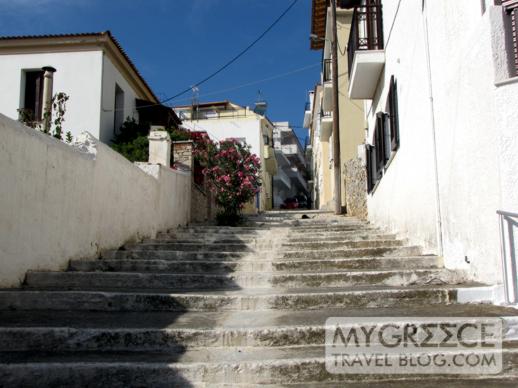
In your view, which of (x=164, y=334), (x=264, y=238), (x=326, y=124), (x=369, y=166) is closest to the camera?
(x=164, y=334)

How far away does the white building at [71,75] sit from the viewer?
1531 cm

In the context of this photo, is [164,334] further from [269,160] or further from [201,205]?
[269,160]

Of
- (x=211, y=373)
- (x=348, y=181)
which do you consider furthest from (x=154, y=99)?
(x=211, y=373)

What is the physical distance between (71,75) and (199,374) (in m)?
14.0

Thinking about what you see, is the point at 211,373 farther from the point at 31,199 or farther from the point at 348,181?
the point at 348,181

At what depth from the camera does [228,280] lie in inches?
239

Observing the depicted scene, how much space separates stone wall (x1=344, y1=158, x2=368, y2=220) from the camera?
12.8 m

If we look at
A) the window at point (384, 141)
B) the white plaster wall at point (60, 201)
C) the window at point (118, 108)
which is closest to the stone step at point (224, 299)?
the white plaster wall at point (60, 201)

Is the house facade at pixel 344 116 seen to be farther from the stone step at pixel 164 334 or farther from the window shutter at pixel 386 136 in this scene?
the stone step at pixel 164 334

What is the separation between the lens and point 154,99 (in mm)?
21156

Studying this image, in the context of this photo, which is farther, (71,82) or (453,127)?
(71,82)

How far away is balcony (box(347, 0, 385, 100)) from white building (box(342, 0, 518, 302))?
59cm

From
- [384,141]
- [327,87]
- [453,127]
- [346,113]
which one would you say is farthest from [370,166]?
[327,87]

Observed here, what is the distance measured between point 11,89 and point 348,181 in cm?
1109
